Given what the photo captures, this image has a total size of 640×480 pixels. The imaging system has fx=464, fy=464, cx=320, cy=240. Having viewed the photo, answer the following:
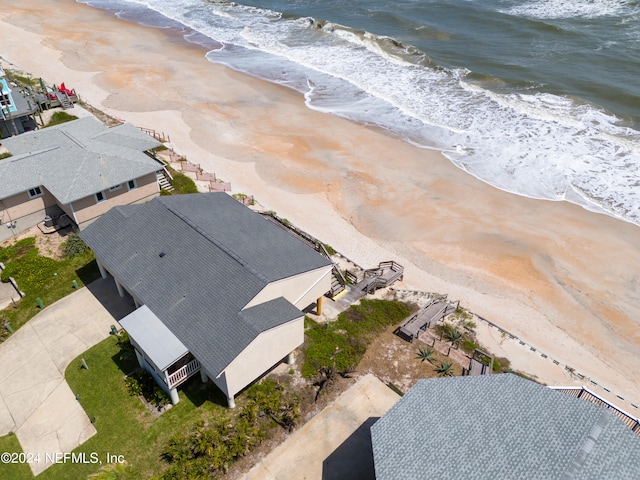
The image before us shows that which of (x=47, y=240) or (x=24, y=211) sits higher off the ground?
(x=24, y=211)

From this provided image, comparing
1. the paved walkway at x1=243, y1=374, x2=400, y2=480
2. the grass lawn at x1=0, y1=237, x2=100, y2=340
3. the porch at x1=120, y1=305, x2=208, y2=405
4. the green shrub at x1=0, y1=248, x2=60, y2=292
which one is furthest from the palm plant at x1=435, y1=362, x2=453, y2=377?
the green shrub at x1=0, y1=248, x2=60, y2=292

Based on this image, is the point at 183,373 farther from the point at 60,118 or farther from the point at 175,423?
the point at 60,118

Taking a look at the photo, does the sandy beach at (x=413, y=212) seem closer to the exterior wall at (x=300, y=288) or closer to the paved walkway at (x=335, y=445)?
the exterior wall at (x=300, y=288)

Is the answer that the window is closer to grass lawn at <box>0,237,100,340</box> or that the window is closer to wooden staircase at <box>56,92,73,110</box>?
grass lawn at <box>0,237,100,340</box>

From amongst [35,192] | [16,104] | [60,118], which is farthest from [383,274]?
[60,118]

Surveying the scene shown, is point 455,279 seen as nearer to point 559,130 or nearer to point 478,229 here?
point 478,229

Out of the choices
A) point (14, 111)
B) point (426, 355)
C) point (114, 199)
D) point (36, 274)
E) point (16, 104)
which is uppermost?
point (16, 104)
